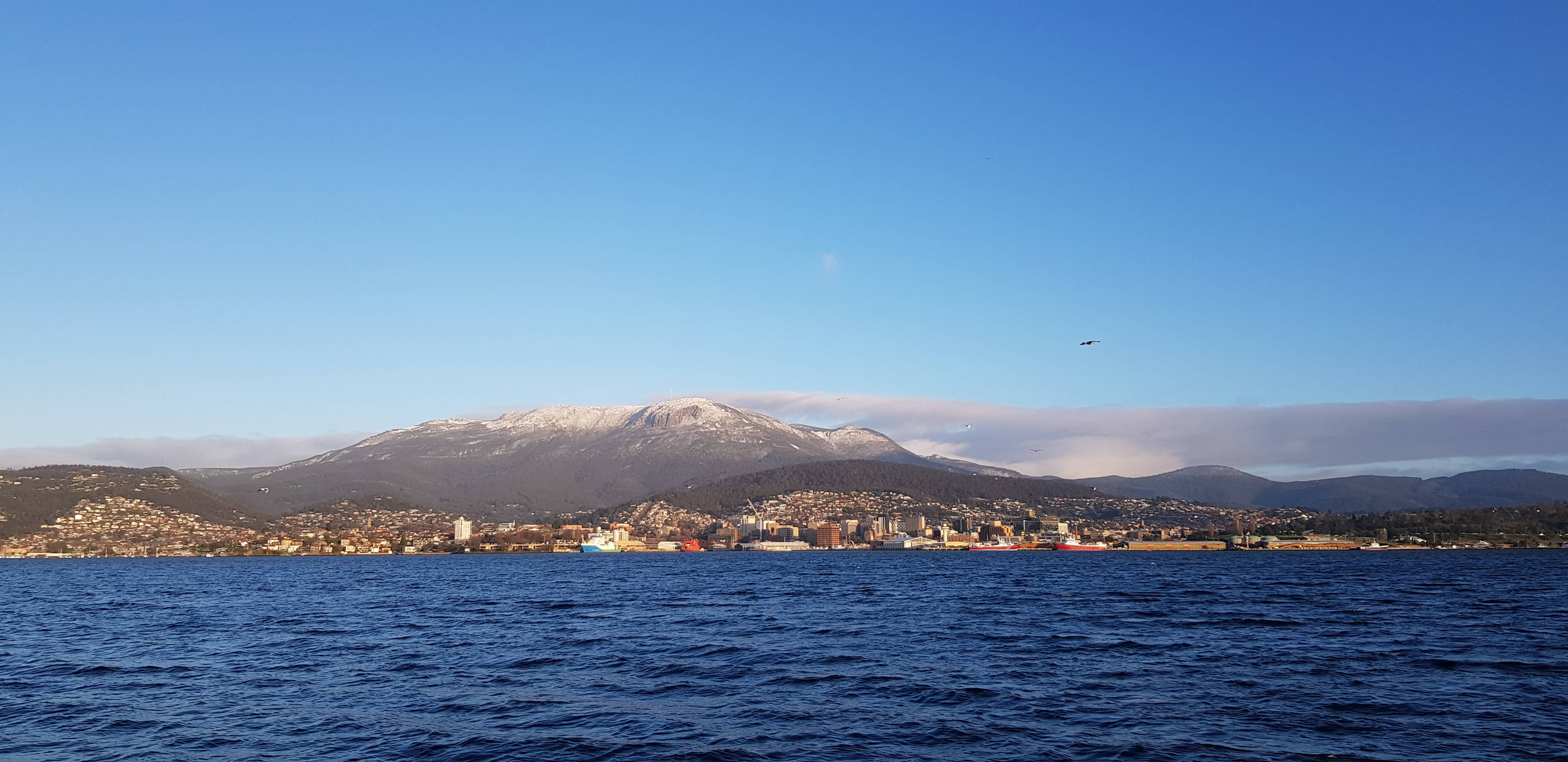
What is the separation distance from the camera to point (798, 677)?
124ft

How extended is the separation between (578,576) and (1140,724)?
106m

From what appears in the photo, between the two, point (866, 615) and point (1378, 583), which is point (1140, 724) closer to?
point (866, 615)

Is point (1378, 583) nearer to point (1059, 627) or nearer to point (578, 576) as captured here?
point (1059, 627)

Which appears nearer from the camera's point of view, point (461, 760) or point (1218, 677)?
point (461, 760)

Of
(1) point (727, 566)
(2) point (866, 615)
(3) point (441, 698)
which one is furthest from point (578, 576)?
(3) point (441, 698)

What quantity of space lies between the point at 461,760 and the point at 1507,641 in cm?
4585

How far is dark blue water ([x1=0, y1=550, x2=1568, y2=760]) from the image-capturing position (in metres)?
27.0

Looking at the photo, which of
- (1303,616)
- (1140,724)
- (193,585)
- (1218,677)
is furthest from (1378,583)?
(193,585)

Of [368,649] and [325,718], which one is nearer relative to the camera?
[325,718]

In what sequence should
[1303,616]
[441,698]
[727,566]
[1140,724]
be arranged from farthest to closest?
[727,566]
[1303,616]
[441,698]
[1140,724]

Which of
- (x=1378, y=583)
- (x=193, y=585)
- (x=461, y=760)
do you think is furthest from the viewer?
(x=193, y=585)

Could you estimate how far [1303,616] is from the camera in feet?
198

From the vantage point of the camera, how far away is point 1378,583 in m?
95.4

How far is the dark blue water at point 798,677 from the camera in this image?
27.0m
